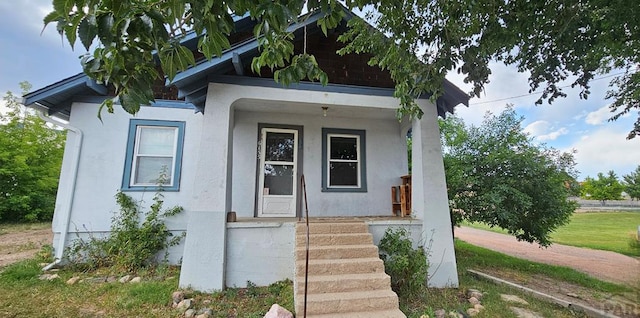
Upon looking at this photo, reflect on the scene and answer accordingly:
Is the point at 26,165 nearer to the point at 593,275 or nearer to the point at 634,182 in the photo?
the point at 593,275

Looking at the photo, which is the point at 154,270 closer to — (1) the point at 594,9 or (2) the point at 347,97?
(2) the point at 347,97

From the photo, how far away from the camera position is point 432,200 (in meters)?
5.41

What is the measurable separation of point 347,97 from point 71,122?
6.03 m

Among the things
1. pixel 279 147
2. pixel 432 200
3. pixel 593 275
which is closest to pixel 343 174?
pixel 279 147

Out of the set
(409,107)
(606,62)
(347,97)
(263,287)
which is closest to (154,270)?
(263,287)

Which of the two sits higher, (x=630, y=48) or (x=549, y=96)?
(x=630, y=48)

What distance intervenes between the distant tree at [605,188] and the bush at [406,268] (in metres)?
54.5

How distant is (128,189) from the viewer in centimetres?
625

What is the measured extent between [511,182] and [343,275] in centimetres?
537

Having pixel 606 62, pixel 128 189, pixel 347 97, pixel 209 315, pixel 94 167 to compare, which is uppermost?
pixel 606 62

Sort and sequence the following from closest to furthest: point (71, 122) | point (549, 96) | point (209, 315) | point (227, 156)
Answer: point (209, 315), point (227, 156), point (549, 96), point (71, 122)

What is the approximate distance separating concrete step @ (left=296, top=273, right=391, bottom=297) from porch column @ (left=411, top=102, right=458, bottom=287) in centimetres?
160

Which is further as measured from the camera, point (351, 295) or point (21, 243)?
point (21, 243)

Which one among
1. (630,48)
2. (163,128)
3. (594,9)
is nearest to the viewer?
(594,9)
